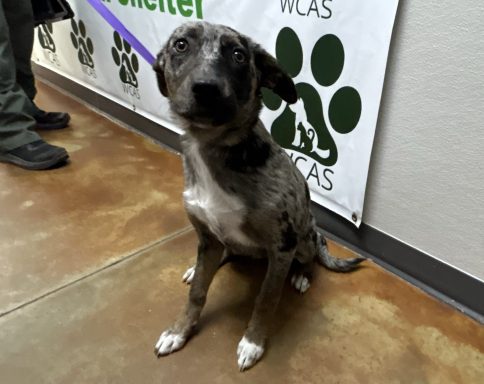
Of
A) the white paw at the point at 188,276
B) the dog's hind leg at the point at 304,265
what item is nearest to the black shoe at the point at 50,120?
the white paw at the point at 188,276

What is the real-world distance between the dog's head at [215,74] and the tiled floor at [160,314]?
0.82 metres

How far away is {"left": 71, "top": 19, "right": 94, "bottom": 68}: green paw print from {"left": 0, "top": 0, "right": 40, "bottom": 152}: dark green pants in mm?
387

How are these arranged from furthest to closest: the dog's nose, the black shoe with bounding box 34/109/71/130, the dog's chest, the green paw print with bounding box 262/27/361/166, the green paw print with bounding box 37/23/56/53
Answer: the green paw print with bounding box 37/23/56/53 → the black shoe with bounding box 34/109/71/130 → the green paw print with bounding box 262/27/361/166 → the dog's chest → the dog's nose

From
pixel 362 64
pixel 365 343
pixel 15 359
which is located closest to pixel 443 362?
pixel 365 343

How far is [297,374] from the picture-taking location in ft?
4.77

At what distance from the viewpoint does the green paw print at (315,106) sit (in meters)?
1.77

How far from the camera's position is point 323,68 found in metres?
1.82

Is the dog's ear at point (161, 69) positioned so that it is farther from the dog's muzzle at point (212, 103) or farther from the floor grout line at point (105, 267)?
the floor grout line at point (105, 267)

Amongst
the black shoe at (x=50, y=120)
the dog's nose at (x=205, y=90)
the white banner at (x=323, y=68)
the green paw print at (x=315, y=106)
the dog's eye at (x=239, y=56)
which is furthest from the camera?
the black shoe at (x=50, y=120)

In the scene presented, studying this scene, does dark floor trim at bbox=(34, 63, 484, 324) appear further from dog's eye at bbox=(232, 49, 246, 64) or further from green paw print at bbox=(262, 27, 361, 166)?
dog's eye at bbox=(232, 49, 246, 64)

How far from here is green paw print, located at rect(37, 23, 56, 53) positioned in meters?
3.81

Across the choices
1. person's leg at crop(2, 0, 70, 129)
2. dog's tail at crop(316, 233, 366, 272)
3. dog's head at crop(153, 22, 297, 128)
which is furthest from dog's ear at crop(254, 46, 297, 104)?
person's leg at crop(2, 0, 70, 129)

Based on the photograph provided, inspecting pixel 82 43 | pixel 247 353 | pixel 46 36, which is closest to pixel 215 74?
pixel 247 353

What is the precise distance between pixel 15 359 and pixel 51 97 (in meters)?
2.93
